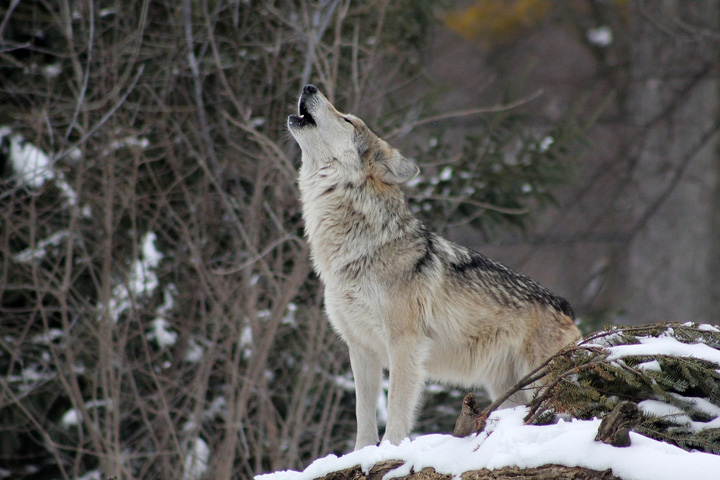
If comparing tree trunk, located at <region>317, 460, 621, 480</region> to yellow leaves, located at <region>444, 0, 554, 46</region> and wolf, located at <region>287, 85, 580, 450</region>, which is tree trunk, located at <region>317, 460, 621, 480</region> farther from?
yellow leaves, located at <region>444, 0, 554, 46</region>

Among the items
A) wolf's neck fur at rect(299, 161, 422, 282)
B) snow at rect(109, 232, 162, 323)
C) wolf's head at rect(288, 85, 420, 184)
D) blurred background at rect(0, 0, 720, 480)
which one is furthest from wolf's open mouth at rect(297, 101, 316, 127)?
snow at rect(109, 232, 162, 323)

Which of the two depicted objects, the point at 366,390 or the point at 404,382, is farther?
the point at 366,390

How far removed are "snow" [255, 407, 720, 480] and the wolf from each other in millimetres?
1266

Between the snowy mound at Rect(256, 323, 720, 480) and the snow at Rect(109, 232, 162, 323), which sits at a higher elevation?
the snowy mound at Rect(256, 323, 720, 480)

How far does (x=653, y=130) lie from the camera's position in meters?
16.5

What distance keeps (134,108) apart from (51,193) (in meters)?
1.37

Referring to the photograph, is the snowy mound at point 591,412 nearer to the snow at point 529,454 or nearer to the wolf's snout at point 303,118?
the snow at point 529,454

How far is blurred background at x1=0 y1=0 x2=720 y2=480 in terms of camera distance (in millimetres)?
8086

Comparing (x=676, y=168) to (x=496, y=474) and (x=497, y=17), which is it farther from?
(x=496, y=474)

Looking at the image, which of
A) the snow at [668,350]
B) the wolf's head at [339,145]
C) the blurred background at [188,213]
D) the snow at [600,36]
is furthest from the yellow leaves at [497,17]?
the snow at [668,350]

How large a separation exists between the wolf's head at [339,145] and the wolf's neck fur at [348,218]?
0.22 ft

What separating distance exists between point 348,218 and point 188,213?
4.22 meters

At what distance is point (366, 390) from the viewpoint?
5316 millimetres

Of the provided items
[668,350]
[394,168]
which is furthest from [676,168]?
[668,350]
